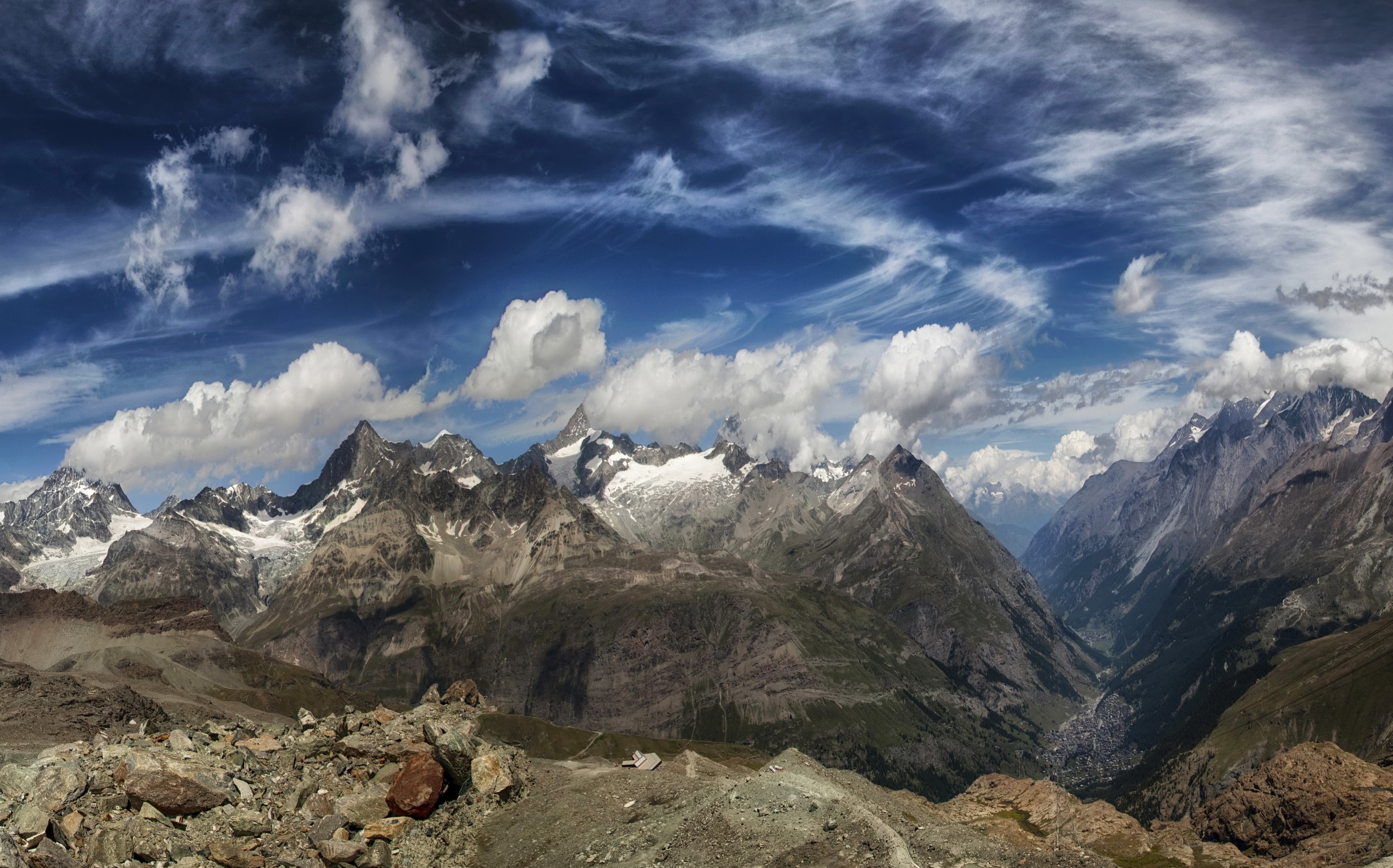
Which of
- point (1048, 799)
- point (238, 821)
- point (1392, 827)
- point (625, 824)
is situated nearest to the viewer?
point (238, 821)

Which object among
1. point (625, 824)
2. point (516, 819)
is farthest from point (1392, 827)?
point (516, 819)

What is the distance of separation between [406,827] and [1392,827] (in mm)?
134869

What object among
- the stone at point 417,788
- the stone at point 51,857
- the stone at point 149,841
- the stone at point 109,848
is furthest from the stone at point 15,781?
the stone at point 417,788

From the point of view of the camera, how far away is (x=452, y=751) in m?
70.8

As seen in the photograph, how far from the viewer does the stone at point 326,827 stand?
188ft

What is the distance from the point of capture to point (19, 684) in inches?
7495

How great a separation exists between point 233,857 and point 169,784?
25.5 ft

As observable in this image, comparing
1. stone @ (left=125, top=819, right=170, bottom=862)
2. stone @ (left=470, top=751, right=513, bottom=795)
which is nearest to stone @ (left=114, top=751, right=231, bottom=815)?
stone @ (left=125, top=819, right=170, bottom=862)

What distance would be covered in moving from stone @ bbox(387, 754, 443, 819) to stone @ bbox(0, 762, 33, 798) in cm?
2368

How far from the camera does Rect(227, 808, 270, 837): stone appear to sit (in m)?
55.7

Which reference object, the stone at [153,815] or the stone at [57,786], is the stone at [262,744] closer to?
the stone at [153,815]

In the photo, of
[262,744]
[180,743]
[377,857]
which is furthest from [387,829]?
[180,743]

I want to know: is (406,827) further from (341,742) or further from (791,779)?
(791,779)

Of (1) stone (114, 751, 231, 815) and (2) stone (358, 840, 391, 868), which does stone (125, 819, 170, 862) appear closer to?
(1) stone (114, 751, 231, 815)
